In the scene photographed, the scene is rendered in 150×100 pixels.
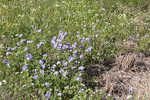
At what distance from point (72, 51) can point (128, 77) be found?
0.83 metres

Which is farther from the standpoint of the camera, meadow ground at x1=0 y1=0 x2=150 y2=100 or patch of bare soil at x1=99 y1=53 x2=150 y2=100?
patch of bare soil at x1=99 y1=53 x2=150 y2=100

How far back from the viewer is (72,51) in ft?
12.7

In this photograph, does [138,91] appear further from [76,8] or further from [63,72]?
[76,8]

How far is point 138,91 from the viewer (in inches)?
141

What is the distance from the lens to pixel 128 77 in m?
3.96

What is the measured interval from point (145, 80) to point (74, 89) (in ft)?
3.65

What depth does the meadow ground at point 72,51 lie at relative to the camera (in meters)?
3.29

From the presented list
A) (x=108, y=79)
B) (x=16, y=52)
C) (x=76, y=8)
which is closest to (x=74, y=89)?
(x=108, y=79)

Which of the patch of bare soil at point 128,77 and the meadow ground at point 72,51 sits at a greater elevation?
the meadow ground at point 72,51

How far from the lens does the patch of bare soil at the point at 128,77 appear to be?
3.62 m

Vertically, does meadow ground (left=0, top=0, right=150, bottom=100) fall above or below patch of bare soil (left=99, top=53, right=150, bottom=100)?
above

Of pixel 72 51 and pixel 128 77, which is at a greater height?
pixel 72 51

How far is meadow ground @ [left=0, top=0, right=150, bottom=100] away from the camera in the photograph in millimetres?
3293

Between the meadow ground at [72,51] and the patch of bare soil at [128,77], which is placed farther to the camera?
the patch of bare soil at [128,77]
